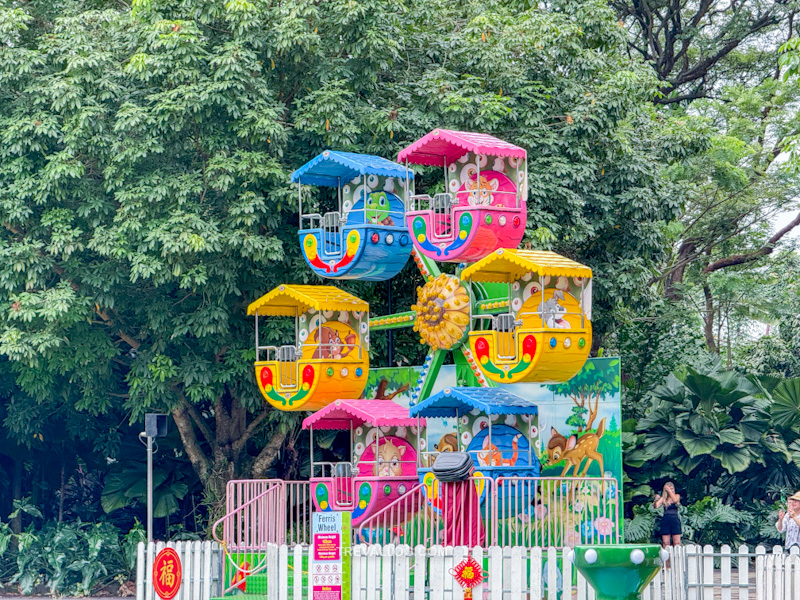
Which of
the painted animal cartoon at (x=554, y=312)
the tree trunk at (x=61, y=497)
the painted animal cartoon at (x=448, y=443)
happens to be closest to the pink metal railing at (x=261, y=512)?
the painted animal cartoon at (x=448, y=443)

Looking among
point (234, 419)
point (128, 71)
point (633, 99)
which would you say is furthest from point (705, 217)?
point (128, 71)

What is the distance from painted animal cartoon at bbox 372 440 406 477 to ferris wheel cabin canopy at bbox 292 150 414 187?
12.8 ft

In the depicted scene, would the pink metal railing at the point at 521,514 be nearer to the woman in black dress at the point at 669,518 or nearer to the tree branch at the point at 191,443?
the woman in black dress at the point at 669,518

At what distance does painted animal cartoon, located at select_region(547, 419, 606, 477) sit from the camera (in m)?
15.8

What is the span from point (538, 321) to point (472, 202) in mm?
2088

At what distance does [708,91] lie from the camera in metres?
31.8

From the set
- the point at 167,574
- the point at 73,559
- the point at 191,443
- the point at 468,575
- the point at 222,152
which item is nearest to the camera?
the point at 468,575

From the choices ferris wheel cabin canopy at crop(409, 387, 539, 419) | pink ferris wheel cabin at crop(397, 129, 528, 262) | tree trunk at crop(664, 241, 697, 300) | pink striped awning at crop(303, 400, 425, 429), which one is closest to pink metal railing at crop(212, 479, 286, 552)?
pink striped awning at crop(303, 400, 425, 429)

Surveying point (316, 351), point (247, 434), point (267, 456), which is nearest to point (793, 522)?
point (316, 351)

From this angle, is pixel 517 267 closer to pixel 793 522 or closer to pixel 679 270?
pixel 793 522

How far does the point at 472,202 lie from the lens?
51.6ft

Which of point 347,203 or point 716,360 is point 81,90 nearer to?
point 347,203

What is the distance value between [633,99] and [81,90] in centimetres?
915

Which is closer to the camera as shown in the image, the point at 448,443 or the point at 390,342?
the point at 448,443
